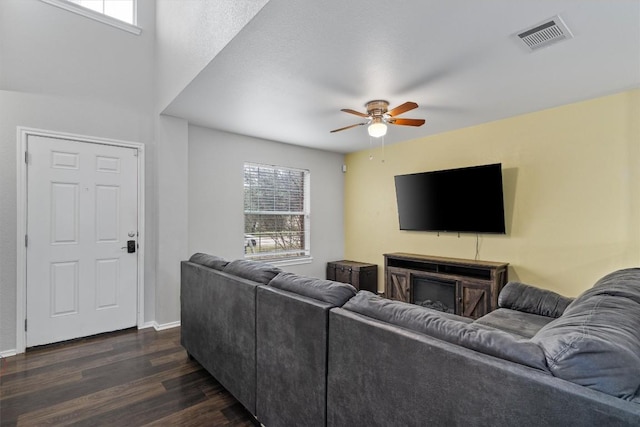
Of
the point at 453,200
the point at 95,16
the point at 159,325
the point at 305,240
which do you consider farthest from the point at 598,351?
the point at 95,16

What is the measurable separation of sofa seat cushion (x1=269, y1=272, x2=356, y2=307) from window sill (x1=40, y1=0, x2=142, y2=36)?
3695 mm

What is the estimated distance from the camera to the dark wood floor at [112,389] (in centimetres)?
198

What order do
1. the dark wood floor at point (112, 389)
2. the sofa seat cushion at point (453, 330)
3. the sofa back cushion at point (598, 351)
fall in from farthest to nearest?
1. the dark wood floor at point (112, 389)
2. the sofa seat cushion at point (453, 330)
3. the sofa back cushion at point (598, 351)

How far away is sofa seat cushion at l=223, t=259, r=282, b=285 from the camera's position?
6.58 ft

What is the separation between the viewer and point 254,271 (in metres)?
2.08

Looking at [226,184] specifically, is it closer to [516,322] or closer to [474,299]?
[474,299]

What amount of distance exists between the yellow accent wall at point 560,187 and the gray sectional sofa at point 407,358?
122 centimetres

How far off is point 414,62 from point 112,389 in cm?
338

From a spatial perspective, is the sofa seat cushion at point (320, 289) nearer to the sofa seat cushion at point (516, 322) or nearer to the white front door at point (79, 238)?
the sofa seat cushion at point (516, 322)

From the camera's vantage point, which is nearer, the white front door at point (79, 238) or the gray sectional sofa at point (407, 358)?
the gray sectional sofa at point (407, 358)

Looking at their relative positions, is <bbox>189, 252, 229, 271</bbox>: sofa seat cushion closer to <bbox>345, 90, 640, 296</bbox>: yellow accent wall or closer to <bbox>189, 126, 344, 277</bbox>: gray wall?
<bbox>189, 126, 344, 277</bbox>: gray wall

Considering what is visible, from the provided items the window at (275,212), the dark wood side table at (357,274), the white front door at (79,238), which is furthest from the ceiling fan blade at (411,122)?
the white front door at (79,238)

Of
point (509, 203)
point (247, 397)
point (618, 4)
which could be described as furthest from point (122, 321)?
point (618, 4)

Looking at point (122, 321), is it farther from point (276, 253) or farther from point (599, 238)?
point (599, 238)
